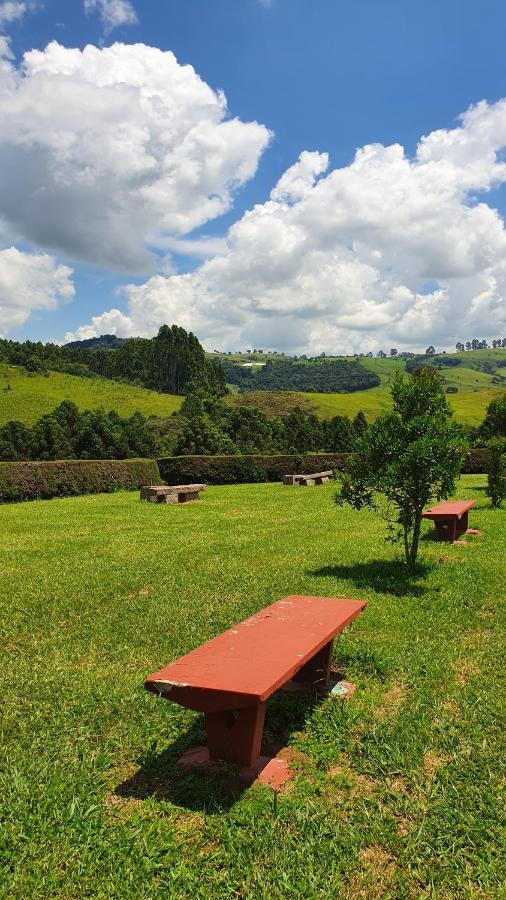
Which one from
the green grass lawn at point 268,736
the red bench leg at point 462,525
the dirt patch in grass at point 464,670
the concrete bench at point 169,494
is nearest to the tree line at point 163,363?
the concrete bench at point 169,494

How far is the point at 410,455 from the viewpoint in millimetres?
8023

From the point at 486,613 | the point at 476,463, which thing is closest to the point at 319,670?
the point at 486,613

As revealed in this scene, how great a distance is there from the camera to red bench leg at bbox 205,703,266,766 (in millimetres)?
3535

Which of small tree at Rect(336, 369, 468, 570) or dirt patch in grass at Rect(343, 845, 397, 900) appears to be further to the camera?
small tree at Rect(336, 369, 468, 570)

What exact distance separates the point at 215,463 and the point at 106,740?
23321 millimetres

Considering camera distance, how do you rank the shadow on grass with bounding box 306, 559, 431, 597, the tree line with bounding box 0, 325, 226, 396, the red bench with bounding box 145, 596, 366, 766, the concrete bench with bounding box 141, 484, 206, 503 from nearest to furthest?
1. the red bench with bounding box 145, 596, 366, 766
2. the shadow on grass with bounding box 306, 559, 431, 597
3. the concrete bench with bounding box 141, 484, 206, 503
4. the tree line with bounding box 0, 325, 226, 396

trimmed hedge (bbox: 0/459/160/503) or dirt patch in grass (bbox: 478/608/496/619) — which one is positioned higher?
dirt patch in grass (bbox: 478/608/496/619)

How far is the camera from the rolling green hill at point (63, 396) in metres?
69.8

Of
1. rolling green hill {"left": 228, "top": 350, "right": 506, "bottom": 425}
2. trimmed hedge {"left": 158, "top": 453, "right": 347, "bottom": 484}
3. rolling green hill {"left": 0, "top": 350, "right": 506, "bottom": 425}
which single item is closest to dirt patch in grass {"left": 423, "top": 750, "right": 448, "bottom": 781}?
trimmed hedge {"left": 158, "top": 453, "right": 347, "bottom": 484}

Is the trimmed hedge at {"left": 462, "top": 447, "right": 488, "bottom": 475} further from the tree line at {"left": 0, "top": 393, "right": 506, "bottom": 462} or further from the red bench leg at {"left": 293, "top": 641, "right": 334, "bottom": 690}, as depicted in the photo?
the red bench leg at {"left": 293, "top": 641, "right": 334, "bottom": 690}

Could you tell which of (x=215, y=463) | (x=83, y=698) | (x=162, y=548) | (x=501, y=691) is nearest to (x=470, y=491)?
(x=215, y=463)

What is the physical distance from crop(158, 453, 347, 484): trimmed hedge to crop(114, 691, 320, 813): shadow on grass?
22988 millimetres

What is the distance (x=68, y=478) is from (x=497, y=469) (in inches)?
621

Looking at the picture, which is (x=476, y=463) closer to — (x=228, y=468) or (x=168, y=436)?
(x=228, y=468)
